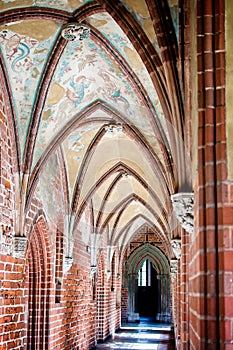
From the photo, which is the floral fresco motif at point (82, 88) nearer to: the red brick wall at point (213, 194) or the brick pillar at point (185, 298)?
the brick pillar at point (185, 298)

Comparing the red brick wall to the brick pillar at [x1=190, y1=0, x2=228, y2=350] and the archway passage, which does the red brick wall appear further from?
the archway passage

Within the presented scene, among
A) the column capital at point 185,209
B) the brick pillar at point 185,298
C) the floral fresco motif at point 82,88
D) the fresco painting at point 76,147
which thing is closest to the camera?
the column capital at point 185,209

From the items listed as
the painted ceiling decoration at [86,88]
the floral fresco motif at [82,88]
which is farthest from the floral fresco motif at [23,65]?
the floral fresco motif at [82,88]

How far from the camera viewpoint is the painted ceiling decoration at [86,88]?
21.1 ft

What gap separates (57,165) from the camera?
42.3 ft

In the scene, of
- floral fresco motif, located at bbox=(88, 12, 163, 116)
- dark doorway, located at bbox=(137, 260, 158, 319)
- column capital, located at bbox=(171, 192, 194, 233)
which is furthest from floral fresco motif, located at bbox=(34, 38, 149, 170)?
dark doorway, located at bbox=(137, 260, 158, 319)

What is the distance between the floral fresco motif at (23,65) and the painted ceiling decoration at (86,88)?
17mm

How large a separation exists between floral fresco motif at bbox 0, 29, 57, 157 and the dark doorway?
2548 centimetres

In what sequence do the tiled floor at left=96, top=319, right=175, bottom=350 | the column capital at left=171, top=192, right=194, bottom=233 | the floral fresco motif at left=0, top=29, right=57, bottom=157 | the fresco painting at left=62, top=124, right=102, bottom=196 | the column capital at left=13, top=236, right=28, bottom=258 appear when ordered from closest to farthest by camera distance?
1. the column capital at left=171, top=192, right=194, bottom=233
2. the floral fresco motif at left=0, top=29, right=57, bottom=157
3. the column capital at left=13, top=236, right=28, bottom=258
4. the fresco painting at left=62, top=124, right=102, bottom=196
5. the tiled floor at left=96, top=319, right=175, bottom=350

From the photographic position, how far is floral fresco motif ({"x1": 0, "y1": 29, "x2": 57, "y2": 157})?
28.0 feet

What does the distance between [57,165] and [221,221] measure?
9808mm

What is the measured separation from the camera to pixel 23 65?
902cm

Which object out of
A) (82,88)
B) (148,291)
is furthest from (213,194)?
(148,291)

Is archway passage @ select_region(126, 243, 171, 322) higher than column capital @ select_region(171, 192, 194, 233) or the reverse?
the reverse
